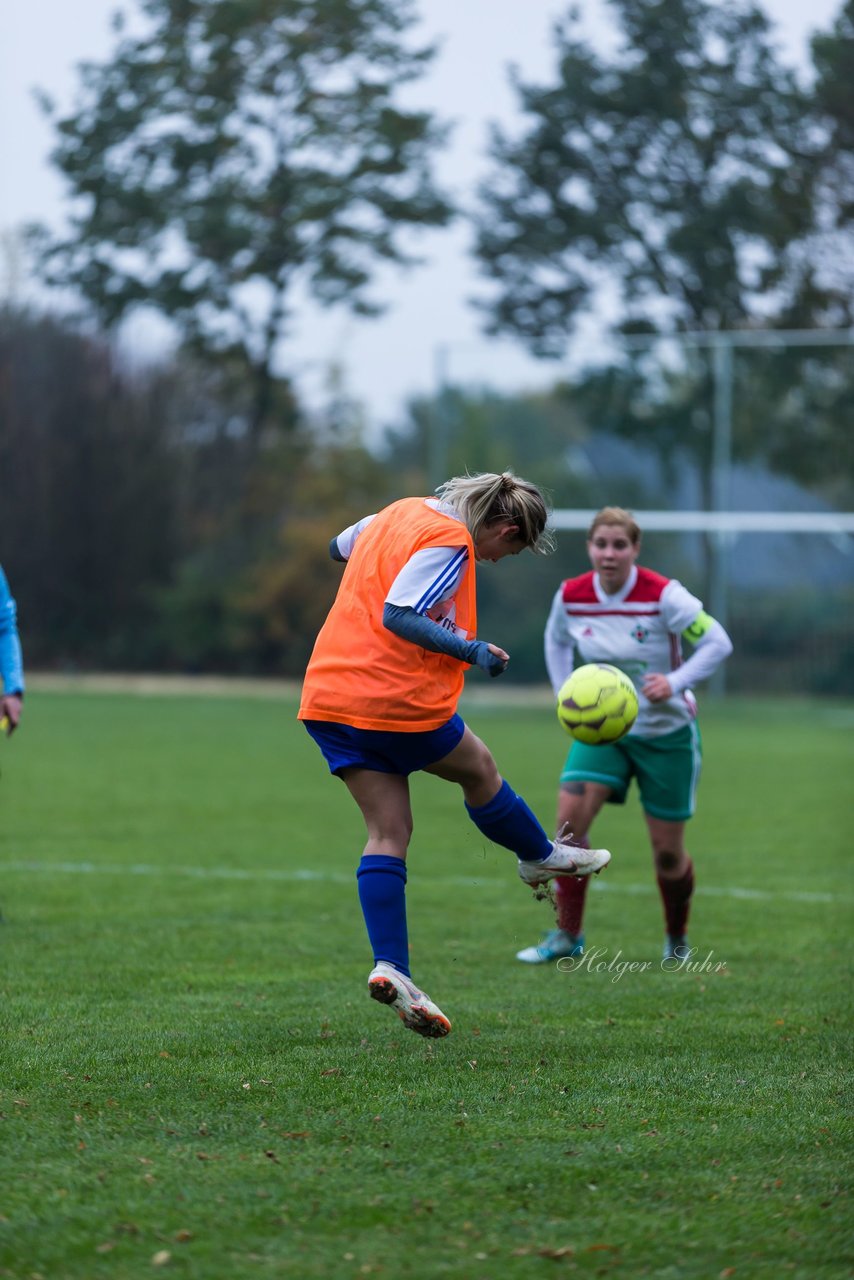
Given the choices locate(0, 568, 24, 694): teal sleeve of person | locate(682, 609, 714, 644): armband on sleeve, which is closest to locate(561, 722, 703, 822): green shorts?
locate(682, 609, 714, 644): armband on sleeve

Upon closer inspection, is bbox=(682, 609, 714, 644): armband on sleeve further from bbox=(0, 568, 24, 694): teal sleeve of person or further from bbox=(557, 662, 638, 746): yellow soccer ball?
bbox=(0, 568, 24, 694): teal sleeve of person

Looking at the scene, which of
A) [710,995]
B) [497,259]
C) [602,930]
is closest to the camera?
[710,995]

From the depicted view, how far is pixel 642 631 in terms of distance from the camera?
6.96 m

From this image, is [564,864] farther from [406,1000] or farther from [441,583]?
[441,583]

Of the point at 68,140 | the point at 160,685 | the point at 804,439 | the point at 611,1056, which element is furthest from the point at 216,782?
the point at 68,140

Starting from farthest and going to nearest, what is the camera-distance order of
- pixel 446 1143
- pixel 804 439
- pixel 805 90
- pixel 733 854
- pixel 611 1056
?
pixel 805 90, pixel 804 439, pixel 733 854, pixel 611 1056, pixel 446 1143

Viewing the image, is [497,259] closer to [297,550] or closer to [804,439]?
[297,550]

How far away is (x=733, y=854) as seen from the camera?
10445 millimetres

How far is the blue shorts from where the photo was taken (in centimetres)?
491

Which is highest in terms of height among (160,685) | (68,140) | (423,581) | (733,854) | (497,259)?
(68,140)

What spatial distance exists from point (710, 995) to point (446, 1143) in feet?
7.64

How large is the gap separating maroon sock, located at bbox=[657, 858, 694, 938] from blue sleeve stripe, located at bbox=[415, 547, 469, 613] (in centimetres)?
257

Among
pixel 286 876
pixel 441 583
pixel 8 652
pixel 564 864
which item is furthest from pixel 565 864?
pixel 286 876

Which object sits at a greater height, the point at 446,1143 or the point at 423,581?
the point at 423,581
